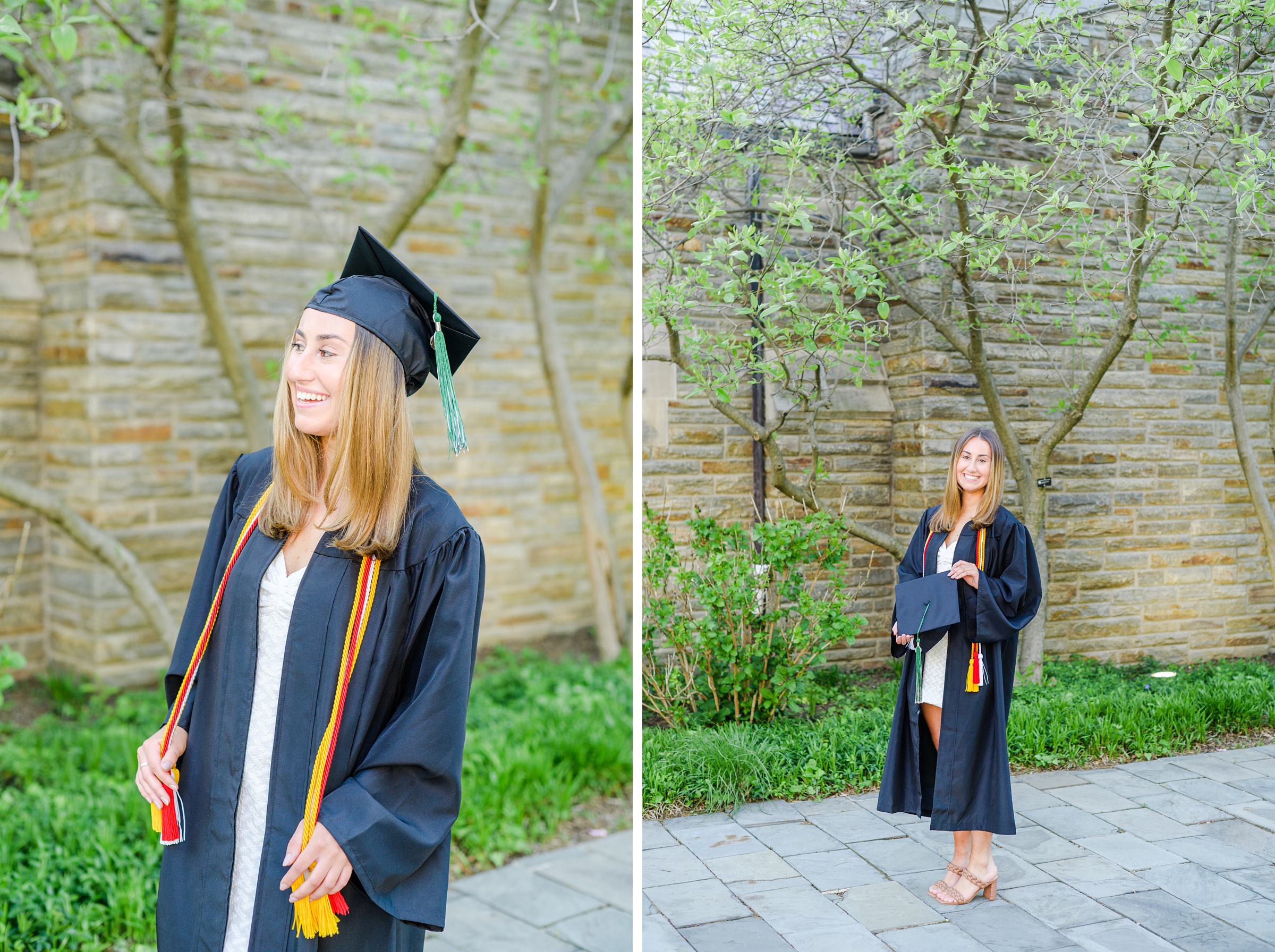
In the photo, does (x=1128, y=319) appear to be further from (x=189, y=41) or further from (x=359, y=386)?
(x=189, y=41)

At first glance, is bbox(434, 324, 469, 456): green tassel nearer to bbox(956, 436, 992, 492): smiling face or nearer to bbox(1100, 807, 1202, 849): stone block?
bbox(956, 436, 992, 492): smiling face

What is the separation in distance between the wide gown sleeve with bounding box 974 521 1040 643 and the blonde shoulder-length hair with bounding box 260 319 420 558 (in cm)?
125

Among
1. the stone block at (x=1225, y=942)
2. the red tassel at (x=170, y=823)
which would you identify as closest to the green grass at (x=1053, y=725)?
the stone block at (x=1225, y=942)

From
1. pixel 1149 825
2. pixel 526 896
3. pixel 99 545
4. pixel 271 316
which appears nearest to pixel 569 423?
pixel 271 316

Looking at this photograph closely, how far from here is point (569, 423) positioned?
18.1 ft

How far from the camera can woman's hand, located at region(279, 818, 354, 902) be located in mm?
1626

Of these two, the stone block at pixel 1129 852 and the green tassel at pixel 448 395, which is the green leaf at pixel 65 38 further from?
the stone block at pixel 1129 852

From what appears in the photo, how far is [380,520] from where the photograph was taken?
1758 millimetres

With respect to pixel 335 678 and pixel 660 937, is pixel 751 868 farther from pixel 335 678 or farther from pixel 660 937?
pixel 335 678

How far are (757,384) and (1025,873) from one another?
1210 mm

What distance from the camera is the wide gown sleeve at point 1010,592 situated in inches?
85.9

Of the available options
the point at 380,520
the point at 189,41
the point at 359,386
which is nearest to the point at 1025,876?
the point at 380,520

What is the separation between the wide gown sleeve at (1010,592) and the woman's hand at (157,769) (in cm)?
163

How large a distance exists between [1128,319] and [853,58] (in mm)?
827
